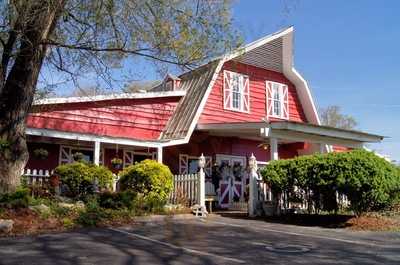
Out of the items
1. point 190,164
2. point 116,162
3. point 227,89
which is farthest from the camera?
point 227,89

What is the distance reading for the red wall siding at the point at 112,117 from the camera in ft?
58.6

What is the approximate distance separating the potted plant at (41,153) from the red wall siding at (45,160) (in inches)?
14.6

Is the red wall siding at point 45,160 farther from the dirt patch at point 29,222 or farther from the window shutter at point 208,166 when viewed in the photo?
the dirt patch at point 29,222

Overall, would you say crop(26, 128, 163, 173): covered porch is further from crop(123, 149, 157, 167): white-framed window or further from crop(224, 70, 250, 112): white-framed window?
crop(224, 70, 250, 112): white-framed window

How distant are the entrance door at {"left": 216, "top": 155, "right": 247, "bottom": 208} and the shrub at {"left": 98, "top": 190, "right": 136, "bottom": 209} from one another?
6105 mm

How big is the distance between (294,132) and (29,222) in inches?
413

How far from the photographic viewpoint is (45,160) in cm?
1895

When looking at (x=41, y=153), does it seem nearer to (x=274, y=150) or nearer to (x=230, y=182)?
(x=230, y=182)

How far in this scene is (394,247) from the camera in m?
10.4

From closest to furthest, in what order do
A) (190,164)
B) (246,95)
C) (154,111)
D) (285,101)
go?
(154,111) < (190,164) < (246,95) < (285,101)

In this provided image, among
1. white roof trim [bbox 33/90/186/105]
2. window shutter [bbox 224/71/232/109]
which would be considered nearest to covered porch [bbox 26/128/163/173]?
white roof trim [bbox 33/90/186/105]

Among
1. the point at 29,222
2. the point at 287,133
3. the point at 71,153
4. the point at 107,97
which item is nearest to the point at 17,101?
the point at 29,222

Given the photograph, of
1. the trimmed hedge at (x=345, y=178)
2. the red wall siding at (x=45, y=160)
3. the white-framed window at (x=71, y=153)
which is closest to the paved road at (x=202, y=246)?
the trimmed hedge at (x=345, y=178)

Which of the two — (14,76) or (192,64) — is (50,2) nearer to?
(14,76)
